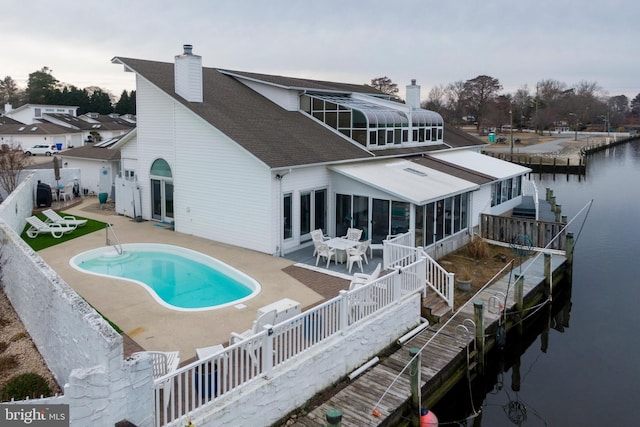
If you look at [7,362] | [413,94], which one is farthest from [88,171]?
[7,362]

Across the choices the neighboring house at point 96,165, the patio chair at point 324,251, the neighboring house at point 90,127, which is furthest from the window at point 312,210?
the neighboring house at point 90,127

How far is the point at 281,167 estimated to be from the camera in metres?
15.6

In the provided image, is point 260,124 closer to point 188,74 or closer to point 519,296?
point 188,74

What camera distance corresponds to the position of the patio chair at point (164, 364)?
6.97 m

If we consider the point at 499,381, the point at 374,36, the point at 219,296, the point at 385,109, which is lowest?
the point at 499,381

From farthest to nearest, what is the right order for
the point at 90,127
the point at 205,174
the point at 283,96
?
the point at 90,127 < the point at 283,96 < the point at 205,174

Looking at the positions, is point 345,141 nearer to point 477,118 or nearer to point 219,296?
point 219,296

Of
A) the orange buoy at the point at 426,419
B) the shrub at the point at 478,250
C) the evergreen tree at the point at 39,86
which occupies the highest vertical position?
the evergreen tree at the point at 39,86

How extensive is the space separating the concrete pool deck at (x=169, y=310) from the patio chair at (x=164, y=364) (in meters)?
0.66

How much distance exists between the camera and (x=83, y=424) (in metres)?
6.15

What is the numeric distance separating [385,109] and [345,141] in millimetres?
3398

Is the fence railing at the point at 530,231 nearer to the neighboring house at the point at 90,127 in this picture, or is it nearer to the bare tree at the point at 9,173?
the bare tree at the point at 9,173

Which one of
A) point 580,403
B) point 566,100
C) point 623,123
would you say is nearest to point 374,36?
point 580,403

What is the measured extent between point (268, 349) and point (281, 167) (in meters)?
8.32
